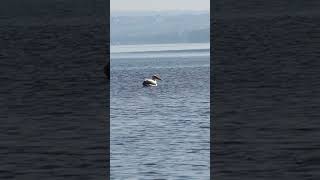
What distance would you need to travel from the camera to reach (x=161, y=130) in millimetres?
43500

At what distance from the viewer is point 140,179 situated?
31.9 m

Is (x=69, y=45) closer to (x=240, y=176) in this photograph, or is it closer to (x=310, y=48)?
(x=310, y=48)

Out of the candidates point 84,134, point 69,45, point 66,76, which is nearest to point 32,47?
point 69,45

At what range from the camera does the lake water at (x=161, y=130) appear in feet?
111

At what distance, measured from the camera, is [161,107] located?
54281mm

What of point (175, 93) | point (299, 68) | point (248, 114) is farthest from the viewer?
point (299, 68)

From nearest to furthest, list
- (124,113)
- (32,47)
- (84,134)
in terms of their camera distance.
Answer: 1. (84,134)
2. (124,113)
3. (32,47)

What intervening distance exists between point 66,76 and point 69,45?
60394 millimetres

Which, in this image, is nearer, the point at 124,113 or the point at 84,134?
the point at 84,134

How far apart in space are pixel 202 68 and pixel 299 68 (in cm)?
2080

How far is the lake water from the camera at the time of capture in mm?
33688

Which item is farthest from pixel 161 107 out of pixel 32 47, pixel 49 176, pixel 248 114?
pixel 32 47

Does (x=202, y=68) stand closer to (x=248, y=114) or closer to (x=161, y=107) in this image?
(x=161, y=107)

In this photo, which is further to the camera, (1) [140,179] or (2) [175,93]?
(2) [175,93]
